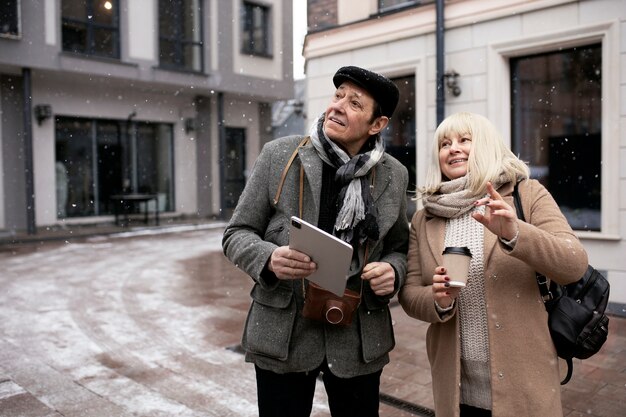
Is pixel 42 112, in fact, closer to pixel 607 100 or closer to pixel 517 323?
pixel 607 100

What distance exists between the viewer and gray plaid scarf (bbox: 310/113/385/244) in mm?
2076

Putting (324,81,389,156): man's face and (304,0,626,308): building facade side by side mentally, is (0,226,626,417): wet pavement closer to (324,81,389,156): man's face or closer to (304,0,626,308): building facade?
(304,0,626,308): building facade

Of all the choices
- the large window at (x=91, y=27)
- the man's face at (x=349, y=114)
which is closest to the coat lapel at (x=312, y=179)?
the man's face at (x=349, y=114)

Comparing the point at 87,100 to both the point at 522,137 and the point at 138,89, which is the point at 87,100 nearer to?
the point at 138,89

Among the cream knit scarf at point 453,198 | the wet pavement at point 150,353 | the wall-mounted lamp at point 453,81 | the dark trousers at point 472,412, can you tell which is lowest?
the wet pavement at point 150,353

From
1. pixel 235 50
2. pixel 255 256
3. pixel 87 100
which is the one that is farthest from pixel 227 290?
pixel 235 50

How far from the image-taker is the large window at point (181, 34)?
62.5 feet

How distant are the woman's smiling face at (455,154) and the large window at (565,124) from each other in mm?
4965

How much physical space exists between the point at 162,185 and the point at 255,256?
18.9m

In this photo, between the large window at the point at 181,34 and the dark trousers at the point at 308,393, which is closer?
the dark trousers at the point at 308,393

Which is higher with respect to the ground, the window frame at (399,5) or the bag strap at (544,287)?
the window frame at (399,5)

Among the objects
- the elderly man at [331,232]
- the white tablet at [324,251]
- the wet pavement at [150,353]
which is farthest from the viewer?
the wet pavement at [150,353]

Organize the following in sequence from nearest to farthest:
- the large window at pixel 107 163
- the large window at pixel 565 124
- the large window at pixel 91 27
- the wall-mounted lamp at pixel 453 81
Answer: the large window at pixel 565 124 < the wall-mounted lamp at pixel 453 81 < the large window at pixel 91 27 < the large window at pixel 107 163

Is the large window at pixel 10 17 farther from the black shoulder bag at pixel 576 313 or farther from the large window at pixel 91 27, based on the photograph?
the black shoulder bag at pixel 576 313
